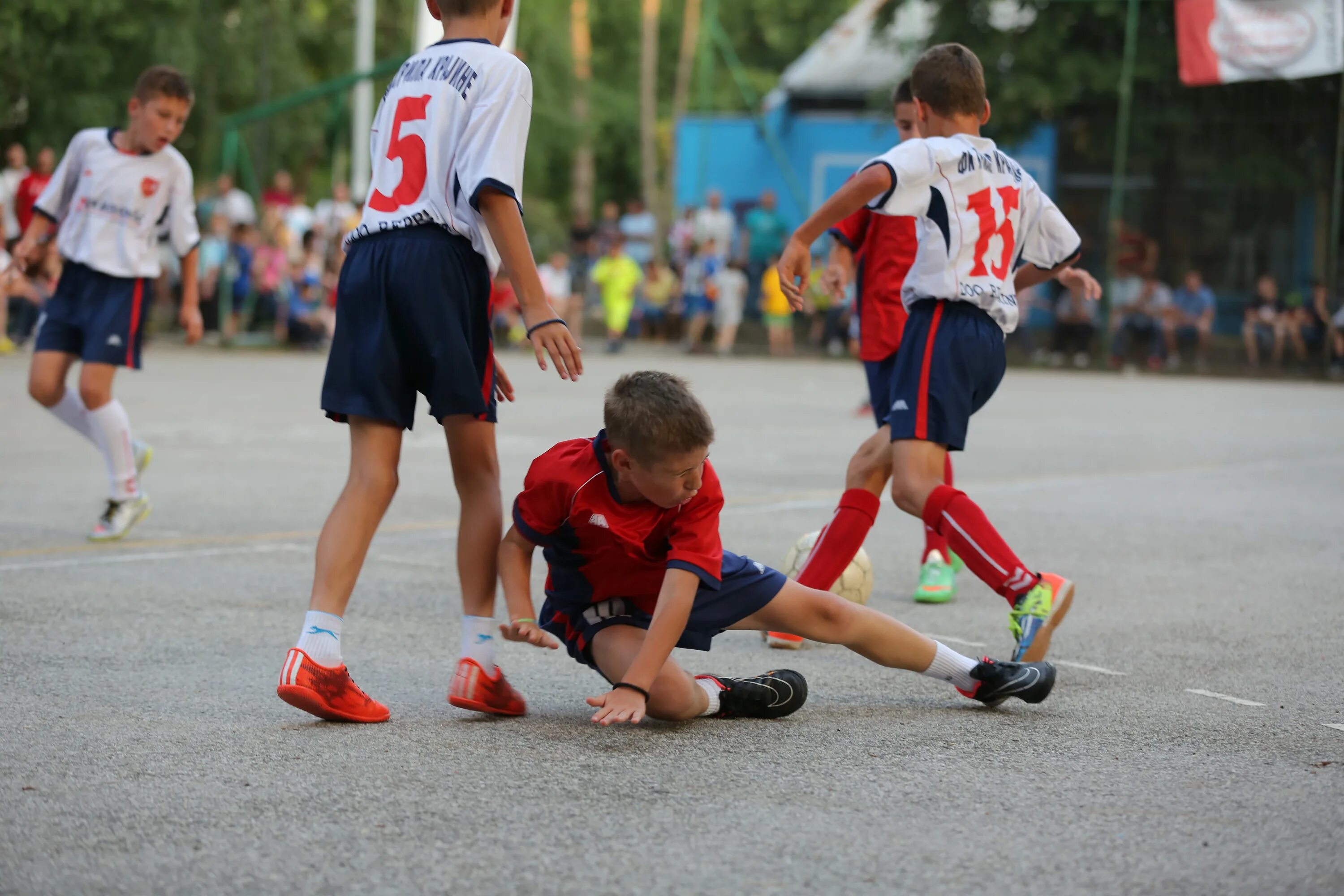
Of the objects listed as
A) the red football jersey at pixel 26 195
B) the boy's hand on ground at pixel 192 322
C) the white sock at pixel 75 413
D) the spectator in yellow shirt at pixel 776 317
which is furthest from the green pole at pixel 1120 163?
the white sock at pixel 75 413

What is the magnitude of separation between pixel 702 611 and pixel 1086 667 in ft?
5.02

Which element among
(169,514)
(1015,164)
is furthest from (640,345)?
(1015,164)

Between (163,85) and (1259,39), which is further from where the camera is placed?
(1259,39)

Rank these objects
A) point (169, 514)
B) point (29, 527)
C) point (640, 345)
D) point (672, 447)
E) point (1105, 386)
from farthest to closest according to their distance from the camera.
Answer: point (640, 345) → point (1105, 386) → point (169, 514) → point (29, 527) → point (672, 447)

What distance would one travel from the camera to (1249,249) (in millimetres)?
22844

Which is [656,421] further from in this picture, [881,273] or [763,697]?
[881,273]

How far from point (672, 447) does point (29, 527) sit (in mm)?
4590

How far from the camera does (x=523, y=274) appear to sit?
386 cm

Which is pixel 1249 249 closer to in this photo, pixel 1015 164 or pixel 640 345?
pixel 640 345

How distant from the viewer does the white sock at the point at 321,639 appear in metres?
3.87

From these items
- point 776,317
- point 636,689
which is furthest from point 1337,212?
point 636,689

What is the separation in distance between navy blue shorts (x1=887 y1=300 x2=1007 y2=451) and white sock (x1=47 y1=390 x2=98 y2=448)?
3999mm

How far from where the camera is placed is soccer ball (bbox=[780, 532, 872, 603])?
18.7 ft

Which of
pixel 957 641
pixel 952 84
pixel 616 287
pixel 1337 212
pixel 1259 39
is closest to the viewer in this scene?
pixel 952 84
